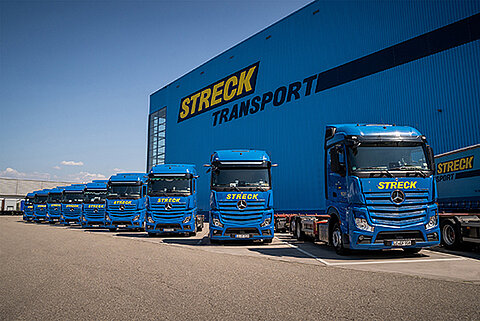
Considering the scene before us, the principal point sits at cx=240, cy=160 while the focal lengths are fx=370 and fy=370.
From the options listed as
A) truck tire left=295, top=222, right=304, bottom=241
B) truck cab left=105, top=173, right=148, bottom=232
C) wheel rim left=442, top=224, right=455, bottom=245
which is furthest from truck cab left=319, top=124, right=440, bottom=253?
truck cab left=105, top=173, right=148, bottom=232

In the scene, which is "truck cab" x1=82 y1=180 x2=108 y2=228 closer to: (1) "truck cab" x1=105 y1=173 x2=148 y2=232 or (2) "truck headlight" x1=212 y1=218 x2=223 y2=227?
(1) "truck cab" x1=105 y1=173 x2=148 y2=232

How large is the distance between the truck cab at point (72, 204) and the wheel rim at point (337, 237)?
22.0 m

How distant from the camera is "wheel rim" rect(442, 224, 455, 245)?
438 inches

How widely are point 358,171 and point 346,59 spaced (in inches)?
623

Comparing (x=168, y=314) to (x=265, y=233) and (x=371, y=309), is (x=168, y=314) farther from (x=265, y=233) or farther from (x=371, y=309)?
(x=265, y=233)

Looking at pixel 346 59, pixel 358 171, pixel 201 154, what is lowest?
pixel 358 171

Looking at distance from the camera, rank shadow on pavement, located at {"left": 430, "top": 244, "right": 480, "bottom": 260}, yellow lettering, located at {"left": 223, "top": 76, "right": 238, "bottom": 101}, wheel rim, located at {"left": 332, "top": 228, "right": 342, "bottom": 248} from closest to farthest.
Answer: wheel rim, located at {"left": 332, "top": 228, "right": 342, "bottom": 248}, shadow on pavement, located at {"left": 430, "top": 244, "right": 480, "bottom": 260}, yellow lettering, located at {"left": 223, "top": 76, "right": 238, "bottom": 101}

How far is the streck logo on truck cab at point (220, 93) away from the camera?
101ft

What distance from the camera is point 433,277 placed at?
6.86 m

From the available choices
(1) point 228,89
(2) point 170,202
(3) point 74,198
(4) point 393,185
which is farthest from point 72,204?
(4) point 393,185

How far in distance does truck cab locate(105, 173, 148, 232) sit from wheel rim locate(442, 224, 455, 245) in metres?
14.0

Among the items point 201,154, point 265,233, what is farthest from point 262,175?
point 201,154

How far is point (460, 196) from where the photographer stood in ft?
39.5

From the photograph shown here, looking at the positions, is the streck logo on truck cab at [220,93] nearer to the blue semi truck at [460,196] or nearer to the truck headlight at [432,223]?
the blue semi truck at [460,196]
